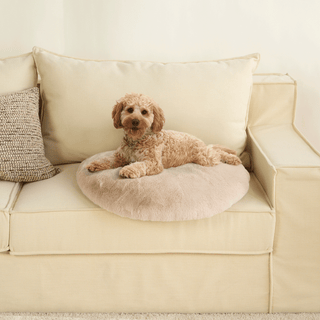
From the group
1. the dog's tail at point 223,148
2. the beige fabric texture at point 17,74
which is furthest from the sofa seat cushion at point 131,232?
the beige fabric texture at point 17,74

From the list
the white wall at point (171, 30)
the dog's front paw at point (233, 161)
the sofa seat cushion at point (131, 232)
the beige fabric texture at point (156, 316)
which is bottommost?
the beige fabric texture at point (156, 316)

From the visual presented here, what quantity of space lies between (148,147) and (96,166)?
224mm

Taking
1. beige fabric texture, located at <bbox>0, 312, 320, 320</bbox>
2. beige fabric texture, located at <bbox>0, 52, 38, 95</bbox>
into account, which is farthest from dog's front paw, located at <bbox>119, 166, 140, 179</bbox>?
beige fabric texture, located at <bbox>0, 52, 38, 95</bbox>

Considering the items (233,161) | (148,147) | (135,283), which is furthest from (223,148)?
(135,283)

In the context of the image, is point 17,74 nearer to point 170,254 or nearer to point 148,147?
point 148,147

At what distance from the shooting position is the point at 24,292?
53.8 inches

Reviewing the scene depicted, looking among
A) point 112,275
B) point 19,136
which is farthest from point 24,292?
point 19,136

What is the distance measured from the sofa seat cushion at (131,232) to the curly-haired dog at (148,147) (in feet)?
0.67

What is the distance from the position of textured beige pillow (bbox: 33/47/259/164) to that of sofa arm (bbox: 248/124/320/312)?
0.33 meters

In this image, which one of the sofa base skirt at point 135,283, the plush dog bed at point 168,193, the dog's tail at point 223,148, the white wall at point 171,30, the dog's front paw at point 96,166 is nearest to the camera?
the plush dog bed at point 168,193

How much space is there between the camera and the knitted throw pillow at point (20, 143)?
58.8 inches

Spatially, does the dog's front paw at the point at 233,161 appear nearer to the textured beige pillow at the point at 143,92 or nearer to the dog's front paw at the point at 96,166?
the textured beige pillow at the point at 143,92

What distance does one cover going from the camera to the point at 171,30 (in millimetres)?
2078

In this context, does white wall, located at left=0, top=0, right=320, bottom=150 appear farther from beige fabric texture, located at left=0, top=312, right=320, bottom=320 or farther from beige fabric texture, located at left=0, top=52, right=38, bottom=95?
beige fabric texture, located at left=0, top=312, right=320, bottom=320
